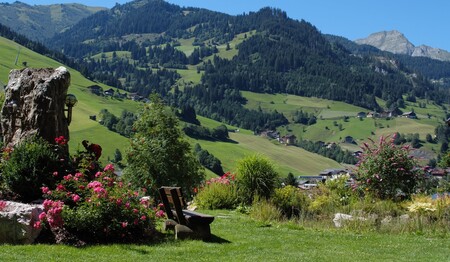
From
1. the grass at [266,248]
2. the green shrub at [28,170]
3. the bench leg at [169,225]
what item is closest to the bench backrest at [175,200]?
the bench leg at [169,225]

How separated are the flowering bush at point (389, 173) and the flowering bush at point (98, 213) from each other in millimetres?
9948

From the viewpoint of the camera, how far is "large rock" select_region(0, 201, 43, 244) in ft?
34.6

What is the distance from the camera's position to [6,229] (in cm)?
1061

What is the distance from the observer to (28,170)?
1262cm

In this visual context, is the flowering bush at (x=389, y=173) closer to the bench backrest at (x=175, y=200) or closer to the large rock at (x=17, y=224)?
the bench backrest at (x=175, y=200)

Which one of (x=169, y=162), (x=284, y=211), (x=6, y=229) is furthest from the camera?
(x=169, y=162)

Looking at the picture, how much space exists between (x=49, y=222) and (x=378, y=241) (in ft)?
25.5

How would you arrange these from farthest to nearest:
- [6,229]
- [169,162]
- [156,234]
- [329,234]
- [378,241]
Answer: [169,162]
[329,234]
[378,241]
[156,234]
[6,229]

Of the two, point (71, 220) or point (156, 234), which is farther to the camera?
point (156, 234)

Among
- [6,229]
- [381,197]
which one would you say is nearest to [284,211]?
[381,197]

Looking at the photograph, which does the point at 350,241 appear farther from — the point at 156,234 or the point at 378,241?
the point at 156,234

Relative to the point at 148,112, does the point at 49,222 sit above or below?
below

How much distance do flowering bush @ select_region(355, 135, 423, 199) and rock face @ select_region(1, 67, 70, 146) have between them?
10720 mm

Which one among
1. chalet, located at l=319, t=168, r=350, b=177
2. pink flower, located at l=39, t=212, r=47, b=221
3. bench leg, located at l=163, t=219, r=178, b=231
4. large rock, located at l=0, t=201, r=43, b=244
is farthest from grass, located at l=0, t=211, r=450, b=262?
chalet, located at l=319, t=168, r=350, b=177
